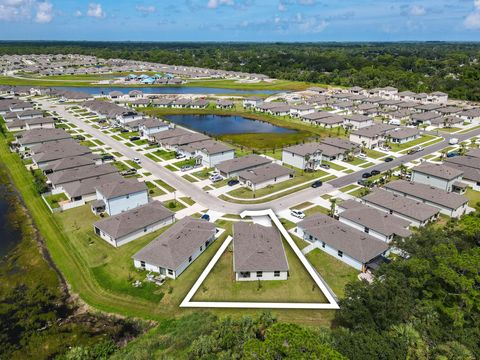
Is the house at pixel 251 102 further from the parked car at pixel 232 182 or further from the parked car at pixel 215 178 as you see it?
the parked car at pixel 232 182

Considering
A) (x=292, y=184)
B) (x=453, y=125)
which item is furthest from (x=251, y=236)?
(x=453, y=125)

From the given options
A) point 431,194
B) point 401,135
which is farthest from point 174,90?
point 431,194

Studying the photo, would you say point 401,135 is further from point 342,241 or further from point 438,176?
point 342,241

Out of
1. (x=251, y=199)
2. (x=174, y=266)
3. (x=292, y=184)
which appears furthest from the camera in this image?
(x=292, y=184)

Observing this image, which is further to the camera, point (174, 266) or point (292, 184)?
point (292, 184)

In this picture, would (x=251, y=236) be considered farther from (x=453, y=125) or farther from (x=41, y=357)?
(x=453, y=125)

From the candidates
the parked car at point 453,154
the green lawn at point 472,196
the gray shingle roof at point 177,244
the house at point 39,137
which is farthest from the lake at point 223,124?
the gray shingle roof at point 177,244
